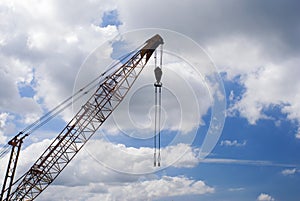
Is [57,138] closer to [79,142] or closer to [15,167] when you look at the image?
[79,142]

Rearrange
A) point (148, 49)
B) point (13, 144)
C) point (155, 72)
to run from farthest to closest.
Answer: point (13, 144) < point (148, 49) < point (155, 72)

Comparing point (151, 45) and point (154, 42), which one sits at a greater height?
point (154, 42)

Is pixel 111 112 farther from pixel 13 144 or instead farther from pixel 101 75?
pixel 13 144

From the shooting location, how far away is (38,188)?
75562 millimetres

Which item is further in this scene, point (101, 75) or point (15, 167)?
point (15, 167)

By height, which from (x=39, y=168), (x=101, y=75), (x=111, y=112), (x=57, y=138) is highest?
(x=101, y=75)

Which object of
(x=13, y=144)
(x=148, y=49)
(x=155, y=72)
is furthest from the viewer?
(x=13, y=144)

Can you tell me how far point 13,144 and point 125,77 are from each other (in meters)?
26.7

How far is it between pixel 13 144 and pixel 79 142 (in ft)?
48.5

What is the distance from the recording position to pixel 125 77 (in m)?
74.1

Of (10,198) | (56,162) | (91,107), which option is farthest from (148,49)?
(10,198)

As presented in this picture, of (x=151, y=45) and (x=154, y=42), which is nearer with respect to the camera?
(x=154, y=42)

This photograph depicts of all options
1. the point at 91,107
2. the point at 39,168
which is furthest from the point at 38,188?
the point at 91,107

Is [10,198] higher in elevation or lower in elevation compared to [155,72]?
lower
